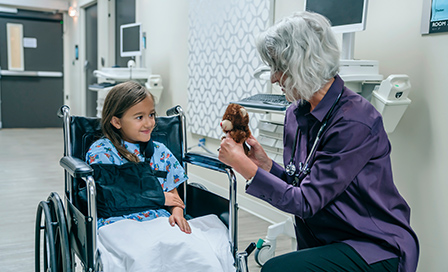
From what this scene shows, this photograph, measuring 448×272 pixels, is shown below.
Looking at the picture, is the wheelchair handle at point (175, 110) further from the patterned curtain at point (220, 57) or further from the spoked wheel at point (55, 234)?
the patterned curtain at point (220, 57)

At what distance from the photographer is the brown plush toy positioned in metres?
1.27

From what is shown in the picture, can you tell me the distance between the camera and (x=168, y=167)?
5.43ft

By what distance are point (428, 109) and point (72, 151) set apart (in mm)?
1482

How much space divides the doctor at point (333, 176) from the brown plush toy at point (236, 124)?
3.3 inches

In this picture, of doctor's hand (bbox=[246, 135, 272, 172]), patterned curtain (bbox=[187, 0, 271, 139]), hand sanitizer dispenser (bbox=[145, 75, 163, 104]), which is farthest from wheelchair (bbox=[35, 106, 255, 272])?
hand sanitizer dispenser (bbox=[145, 75, 163, 104])

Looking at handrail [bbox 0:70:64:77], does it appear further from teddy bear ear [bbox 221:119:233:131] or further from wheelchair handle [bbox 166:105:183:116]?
teddy bear ear [bbox 221:119:233:131]

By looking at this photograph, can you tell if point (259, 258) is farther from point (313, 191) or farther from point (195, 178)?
point (195, 178)

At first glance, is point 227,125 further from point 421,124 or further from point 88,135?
point 421,124

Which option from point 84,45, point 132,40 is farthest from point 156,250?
point 84,45

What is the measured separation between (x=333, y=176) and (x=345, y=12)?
41.8 inches

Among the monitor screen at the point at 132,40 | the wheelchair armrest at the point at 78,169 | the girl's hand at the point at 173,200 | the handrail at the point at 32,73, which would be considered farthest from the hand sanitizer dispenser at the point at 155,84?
the handrail at the point at 32,73

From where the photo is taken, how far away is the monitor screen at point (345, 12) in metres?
1.81

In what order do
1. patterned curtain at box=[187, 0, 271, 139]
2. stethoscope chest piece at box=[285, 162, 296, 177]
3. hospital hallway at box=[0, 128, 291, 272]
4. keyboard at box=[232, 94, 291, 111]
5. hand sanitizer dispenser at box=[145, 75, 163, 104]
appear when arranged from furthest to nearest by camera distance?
hand sanitizer dispenser at box=[145, 75, 163, 104], patterned curtain at box=[187, 0, 271, 139], hospital hallway at box=[0, 128, 291, 272], keyboard at box=[232, 94, 291, 111], stethoscope chest piece at box=[285, 162, 296, 177]

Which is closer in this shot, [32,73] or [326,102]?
[326,102]
